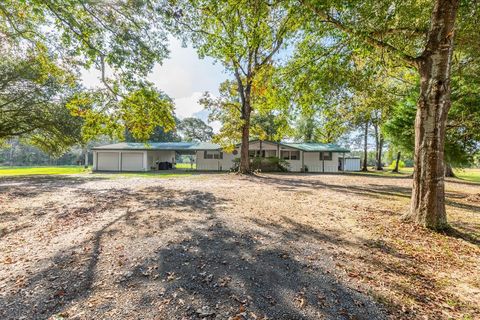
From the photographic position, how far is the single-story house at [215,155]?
26703 millimetres

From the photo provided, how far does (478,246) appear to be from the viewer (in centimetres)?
483

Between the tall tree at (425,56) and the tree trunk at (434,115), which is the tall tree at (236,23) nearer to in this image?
the tall tree at (425,56)

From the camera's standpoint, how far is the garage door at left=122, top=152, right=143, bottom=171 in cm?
2669

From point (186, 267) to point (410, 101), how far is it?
15.5m

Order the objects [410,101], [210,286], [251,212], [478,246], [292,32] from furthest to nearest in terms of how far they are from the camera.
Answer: [410,101] < [292,32] < [251,212] < [478,246] < [210,286]

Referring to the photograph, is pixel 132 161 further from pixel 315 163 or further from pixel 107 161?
pixel 315 163

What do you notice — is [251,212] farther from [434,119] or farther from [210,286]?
[434,119]

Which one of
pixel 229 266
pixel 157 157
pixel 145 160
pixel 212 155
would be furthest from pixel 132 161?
pixel 229 266

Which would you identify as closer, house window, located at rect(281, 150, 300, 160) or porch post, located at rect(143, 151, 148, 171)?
porch post, located at rect(143, 151, 148, 171)

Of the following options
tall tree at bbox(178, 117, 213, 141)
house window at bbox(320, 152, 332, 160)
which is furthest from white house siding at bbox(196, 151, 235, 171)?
tall tree at bbox(178, 117, 213, 141)

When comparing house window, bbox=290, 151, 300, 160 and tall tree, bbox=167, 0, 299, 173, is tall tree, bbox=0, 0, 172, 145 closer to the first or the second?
tall tree, bbox=167, 0, 299, 173

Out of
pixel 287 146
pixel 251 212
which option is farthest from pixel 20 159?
pixel 251 212

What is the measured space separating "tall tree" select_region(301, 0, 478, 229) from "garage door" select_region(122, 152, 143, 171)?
24.7m

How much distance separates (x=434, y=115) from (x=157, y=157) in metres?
29.1
